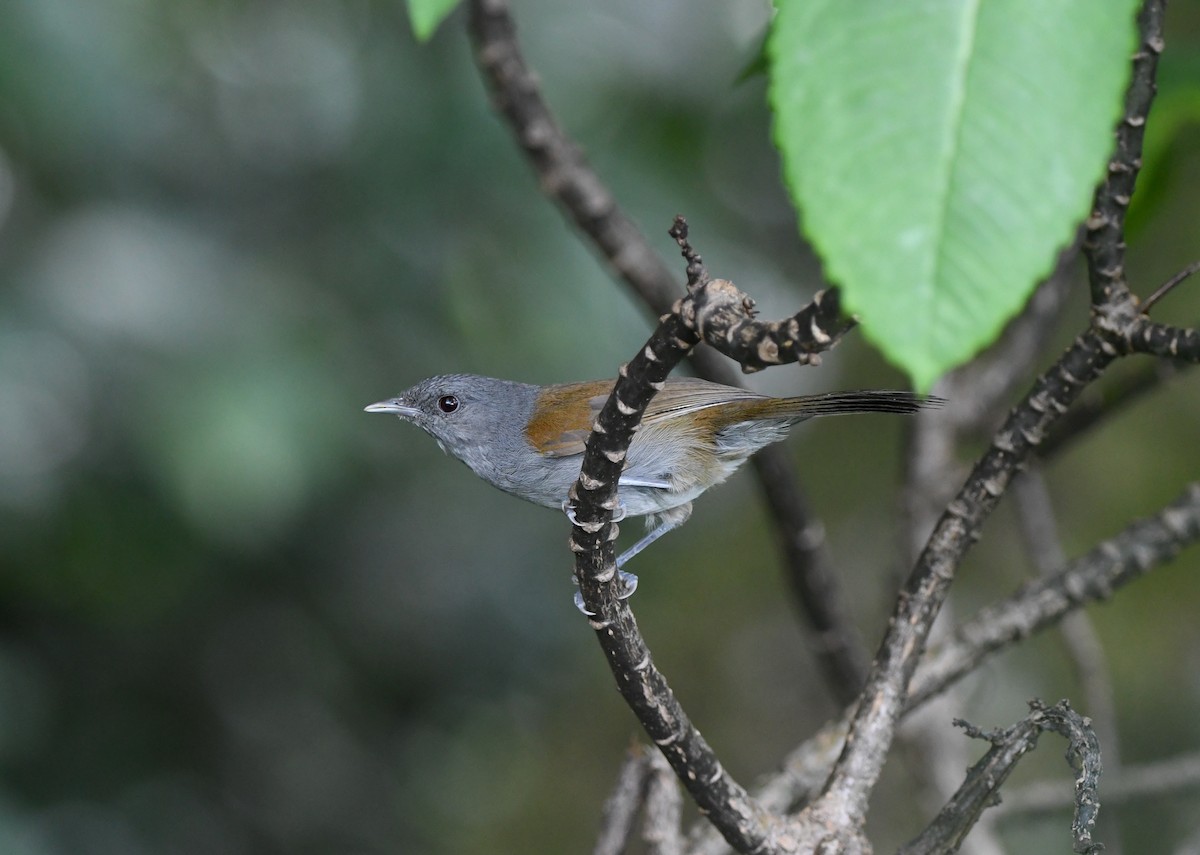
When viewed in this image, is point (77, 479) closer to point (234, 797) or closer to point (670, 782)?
point (234, 797)

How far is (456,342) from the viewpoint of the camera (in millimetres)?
4418

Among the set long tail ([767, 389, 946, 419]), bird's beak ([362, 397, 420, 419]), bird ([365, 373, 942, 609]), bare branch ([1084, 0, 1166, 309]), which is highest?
bird's beak ([362, 397, 420, 419])

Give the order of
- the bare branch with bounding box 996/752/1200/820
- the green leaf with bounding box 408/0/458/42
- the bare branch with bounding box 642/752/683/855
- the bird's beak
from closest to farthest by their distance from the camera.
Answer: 1. the green leaf with bounding box 408/0/458/42
2. the bare branch with bounding box 642/752/683/855
3. the bare branch with bounding box 996/752/1200/820
4. the bird's beak

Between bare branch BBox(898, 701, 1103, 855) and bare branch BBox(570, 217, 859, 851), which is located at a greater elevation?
bare branch BBox(570, 217, 859, 851)

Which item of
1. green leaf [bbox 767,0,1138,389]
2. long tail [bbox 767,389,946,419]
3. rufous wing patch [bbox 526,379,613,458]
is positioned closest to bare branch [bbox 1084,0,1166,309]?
long tail [bbox 767,389,946,419]

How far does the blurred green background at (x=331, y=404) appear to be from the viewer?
149 inches

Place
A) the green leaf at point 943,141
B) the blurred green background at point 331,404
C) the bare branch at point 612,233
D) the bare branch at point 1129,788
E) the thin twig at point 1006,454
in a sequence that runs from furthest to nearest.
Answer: the blurred green background at point 331,404, the bare branch at point 1129,788, the bare branch at point 612,233, the thin twig at point 1006,454, the green leaf at point 943,141

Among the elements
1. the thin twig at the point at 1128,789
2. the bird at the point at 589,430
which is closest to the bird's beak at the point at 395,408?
the bird at the point at 589,430

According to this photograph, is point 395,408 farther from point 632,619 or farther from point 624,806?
point 632,619

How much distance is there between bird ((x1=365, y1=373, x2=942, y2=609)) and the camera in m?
3.20

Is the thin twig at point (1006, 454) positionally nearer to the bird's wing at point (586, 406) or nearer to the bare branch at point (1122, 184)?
the bare branch at point (1122, 184)

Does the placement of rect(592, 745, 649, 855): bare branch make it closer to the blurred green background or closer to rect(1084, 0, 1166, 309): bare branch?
rect(1084, 0, 1166, 309): bare branch

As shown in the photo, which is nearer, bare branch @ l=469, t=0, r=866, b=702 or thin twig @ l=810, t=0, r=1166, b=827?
thin twig @ l=810, t=0, r=1166, b=827

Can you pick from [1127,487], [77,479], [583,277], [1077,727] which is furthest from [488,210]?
[1127,487]
